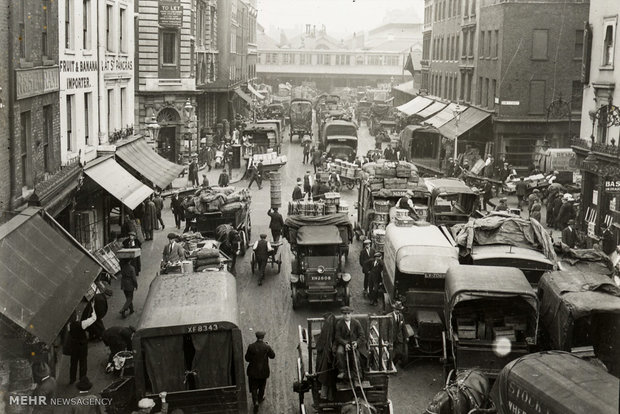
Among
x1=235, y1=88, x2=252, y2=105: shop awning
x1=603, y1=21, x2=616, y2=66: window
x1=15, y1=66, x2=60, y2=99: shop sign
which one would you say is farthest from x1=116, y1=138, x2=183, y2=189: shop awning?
x1=235, y1=88, x2=252, y2=105: shop awning

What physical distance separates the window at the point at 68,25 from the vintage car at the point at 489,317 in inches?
549

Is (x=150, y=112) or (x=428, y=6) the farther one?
(x=428, y=6)

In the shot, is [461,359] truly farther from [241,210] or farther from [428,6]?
[428,6]

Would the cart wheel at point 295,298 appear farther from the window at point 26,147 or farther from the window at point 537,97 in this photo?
the window at point 537,97

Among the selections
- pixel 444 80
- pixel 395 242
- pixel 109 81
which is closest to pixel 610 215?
pixel 395 242

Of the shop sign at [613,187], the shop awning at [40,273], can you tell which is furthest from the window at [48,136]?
the shop sign at [613,187]

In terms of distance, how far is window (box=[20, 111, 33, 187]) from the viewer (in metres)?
18.0

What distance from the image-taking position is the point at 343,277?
2130 centimetres

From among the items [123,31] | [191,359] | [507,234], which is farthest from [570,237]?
[123,31]

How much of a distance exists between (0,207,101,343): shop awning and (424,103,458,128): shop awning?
1530 inches

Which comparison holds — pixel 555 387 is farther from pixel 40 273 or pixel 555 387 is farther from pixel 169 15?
pixel 169 15

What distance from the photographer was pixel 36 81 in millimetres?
18797

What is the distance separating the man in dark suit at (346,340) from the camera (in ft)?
44.4

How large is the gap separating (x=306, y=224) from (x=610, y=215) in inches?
545
